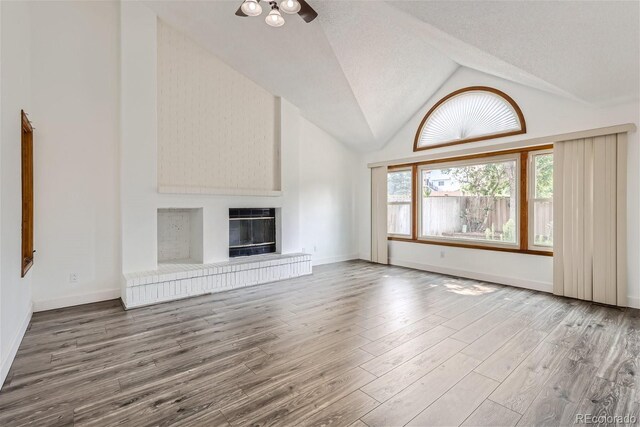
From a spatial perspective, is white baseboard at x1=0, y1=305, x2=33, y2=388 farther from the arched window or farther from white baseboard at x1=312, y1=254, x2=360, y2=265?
the arched window

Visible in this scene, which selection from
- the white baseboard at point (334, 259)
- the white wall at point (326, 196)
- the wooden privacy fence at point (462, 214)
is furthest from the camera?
the white baseboard at point (334, 259)

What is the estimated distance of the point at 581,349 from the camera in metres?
2.71

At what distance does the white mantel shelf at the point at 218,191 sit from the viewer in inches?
173

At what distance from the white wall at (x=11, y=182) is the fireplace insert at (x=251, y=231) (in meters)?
2.65

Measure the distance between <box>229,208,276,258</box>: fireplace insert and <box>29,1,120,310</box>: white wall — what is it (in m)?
1.68

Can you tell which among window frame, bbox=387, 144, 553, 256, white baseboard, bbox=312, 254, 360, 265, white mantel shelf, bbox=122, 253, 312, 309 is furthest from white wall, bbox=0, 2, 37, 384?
window frame, bbox=387, 144, 553, 256

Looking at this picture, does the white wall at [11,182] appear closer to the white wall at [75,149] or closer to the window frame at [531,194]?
the white wall at [75,149]

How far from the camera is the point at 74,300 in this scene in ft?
12.9

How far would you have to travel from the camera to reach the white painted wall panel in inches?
179

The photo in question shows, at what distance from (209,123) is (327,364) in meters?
4.06

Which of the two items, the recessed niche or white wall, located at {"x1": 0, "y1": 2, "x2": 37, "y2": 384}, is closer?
white wall, located at {"x1": 0, "y1": 2, "x2": 37, "y2": 384}

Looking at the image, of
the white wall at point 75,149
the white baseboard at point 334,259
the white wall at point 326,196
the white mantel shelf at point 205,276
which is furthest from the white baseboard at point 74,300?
the white baseboard at point 334,259

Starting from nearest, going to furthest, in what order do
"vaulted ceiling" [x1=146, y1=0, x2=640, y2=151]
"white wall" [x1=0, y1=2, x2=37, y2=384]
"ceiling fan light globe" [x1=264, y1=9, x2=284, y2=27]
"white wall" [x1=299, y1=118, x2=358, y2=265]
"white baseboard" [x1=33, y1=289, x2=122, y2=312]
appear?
"white wall" [x1=0, y1=2, x2=37, y2=384]
"vaulted ceiling" [x1=146, y1=0, x2=640, y2=151]
"ceiling fan light globe" [x1=264, y1=9, x2=284, y2=27]
"white baseboard" [x1=33, y1=289, x2=122, y2=312]
"white wall" [x1=299, y1=118, x2=358, y2=265]

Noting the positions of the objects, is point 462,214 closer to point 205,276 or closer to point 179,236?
point 205,276
